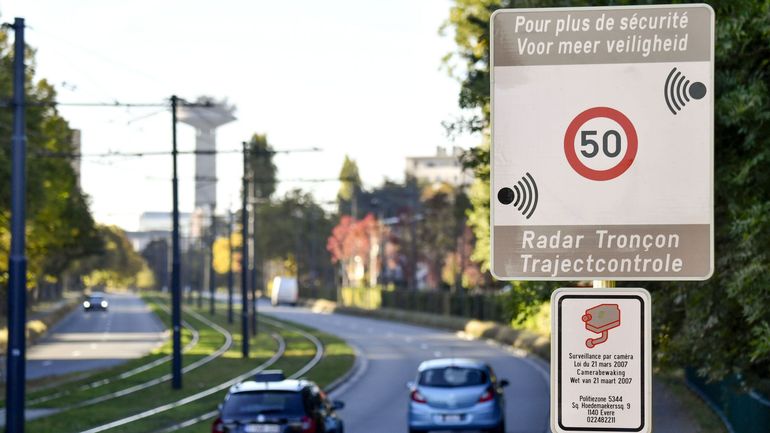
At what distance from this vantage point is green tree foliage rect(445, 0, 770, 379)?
16578 mm

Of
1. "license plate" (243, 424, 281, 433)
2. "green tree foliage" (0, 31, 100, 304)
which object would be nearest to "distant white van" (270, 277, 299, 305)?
"green tree foliage" (0, 31, 100, 304)

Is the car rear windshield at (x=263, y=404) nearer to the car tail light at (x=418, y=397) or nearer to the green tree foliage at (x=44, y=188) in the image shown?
the car tail light at (x=418, y=397)

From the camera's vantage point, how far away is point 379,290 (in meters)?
105

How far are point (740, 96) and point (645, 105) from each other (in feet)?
37.7

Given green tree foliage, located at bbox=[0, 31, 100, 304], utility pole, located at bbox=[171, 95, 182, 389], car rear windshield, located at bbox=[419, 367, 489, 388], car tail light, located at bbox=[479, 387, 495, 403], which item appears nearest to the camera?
car tail light, located at bbox=[479, 387, 495, 403]

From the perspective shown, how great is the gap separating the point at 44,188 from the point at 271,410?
34941 millimetres

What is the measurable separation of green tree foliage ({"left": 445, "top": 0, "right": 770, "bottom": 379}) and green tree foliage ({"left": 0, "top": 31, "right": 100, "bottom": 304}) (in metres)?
22.4

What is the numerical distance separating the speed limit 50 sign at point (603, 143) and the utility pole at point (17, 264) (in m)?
20.1

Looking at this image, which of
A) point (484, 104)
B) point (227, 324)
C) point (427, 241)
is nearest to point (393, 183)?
point (427, 241)

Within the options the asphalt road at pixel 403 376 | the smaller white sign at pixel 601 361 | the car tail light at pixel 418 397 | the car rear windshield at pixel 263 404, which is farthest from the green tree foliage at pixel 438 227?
the smaller white sign at pixel 601 361

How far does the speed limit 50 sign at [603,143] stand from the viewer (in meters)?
5.59

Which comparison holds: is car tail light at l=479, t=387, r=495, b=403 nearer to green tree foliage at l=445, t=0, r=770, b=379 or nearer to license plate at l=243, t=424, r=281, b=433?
green tree foliage at l=445, t=0, r=770, b=379

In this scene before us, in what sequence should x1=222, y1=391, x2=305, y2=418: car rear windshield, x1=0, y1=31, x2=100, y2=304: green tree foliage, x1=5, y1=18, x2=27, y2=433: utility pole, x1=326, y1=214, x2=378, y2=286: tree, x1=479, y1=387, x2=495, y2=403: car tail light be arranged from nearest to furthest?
x1=222, y1=391, x2=305, y2=418: car rear windshield, x1=5, y1=18, x2=27, y2=433: utility pole, x1=479, y1=387, x2=495, y2=403: car tail light, x1=0, y1=31, x2=100, y2=304: green tree foliage, x1=326, y1=214, x2=378, y2=286: tree

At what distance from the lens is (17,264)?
2511 centimetres
